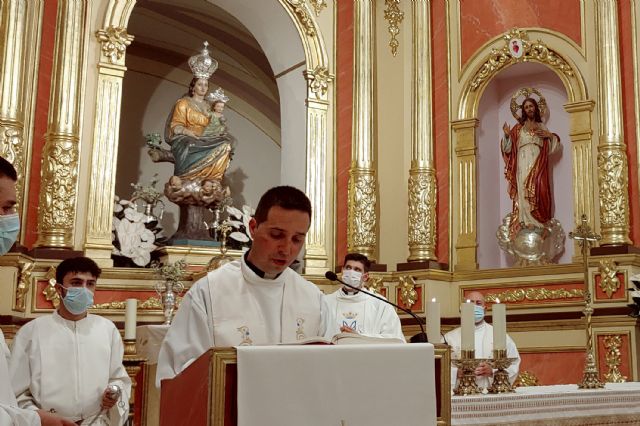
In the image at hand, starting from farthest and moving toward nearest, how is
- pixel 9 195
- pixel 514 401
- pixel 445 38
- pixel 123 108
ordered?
pixel 123 108 < pixel 445 38 < pixel 514 401 < pixel 9 195

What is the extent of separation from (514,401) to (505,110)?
6695 mm

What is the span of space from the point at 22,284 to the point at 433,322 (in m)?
5.00

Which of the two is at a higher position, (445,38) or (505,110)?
(445,38)

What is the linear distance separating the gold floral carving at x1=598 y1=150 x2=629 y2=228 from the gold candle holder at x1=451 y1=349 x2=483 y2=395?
4664 mm

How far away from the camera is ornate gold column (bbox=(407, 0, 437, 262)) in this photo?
9.79m

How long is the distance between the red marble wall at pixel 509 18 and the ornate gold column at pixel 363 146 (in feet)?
3.68

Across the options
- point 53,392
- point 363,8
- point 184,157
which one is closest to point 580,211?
point 363,8

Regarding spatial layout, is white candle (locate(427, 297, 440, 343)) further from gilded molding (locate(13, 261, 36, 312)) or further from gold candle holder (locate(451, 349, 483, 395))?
gilded molding (locate(13, 261, 36, 312))

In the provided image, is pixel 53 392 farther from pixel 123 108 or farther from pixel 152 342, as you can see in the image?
pixel 123 108

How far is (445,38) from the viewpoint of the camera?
10.3m

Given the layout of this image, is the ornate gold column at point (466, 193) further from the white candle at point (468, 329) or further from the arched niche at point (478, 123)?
the white candle at point (468, 329)

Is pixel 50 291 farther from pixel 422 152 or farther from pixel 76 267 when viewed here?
pixel 422 152

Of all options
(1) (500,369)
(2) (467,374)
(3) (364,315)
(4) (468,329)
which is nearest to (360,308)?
(3) (364,315)

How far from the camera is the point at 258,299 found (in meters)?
3.30
